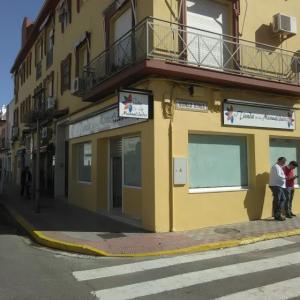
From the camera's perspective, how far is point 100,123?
13984 millimetres

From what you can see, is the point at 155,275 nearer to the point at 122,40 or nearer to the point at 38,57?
the point at 122,40

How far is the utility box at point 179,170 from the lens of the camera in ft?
35.5

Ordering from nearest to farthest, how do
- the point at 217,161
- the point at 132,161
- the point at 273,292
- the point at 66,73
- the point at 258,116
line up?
the point at 273,292, the point at 217,161, the point at 132,161, the point at 258,116, the point at 66,73

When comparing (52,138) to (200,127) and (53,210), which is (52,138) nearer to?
(53,210)

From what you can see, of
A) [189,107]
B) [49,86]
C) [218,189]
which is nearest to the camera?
[189,107]

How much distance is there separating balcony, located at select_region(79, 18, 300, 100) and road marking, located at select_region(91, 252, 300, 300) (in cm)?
506

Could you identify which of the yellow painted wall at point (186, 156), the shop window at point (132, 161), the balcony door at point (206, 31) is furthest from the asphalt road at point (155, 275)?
the balcony door at point (206, 31)

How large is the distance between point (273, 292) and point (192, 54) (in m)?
7.17

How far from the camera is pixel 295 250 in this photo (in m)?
8.74

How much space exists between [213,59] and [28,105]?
19753mm

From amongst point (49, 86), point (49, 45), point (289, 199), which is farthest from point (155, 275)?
point (49, 45)

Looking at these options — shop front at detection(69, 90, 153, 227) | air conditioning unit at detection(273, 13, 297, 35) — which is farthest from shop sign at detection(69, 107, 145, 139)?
air conditioning unit at detection(273, 13, 297, 35)

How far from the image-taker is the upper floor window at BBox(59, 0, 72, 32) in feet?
62.0

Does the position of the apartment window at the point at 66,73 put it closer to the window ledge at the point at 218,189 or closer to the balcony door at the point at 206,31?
the balcony door at the point at 206,31
